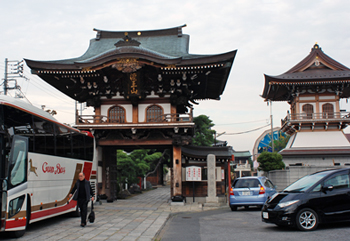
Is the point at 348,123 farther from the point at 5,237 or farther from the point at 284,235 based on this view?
the point at 5,237

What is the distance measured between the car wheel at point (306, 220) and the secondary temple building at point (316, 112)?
22.1 metres

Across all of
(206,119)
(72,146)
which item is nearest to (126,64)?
(72,146)

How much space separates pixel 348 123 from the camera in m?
29.8

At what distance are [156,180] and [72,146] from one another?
124 feet

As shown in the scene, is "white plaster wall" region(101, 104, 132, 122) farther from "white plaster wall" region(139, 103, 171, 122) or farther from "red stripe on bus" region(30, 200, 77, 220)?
"red stripe on bus" region(30, 200, 77, 220)

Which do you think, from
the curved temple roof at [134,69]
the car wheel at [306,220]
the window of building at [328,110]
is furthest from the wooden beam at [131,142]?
the window of building at [328,110]

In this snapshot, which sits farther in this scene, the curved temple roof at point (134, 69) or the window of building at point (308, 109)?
the window of building at point (308, 109)

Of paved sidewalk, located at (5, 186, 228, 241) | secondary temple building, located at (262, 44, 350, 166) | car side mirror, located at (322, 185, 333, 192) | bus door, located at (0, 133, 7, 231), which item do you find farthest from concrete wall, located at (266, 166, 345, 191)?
bus door, located at (0, 133, 7, 231)

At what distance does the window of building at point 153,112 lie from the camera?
19.1m

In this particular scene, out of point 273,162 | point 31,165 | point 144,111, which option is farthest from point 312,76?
point 31,165

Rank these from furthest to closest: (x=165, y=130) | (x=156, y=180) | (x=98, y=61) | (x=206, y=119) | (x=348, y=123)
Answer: (x=156, y=180), (x=206, y=119), (x=348, y=123), (x=165, y=130), (x=98, y=61)

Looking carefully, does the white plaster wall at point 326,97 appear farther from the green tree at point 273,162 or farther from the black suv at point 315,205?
the black suv at point 315,205

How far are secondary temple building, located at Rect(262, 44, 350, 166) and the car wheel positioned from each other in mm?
22148

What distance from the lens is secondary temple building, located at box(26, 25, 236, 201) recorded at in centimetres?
1722
